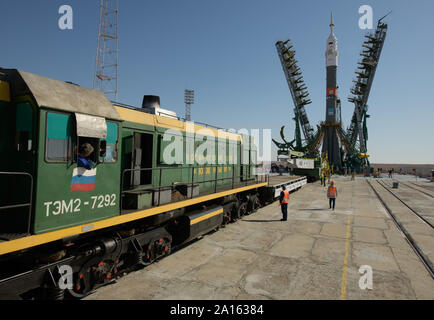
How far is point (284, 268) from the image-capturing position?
679 centimetres

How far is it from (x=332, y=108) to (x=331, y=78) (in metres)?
6.64

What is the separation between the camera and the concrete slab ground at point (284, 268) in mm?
5504

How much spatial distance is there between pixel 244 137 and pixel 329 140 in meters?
48.2

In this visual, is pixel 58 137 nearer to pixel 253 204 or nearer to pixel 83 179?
pixel 83 179

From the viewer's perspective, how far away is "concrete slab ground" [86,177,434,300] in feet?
18.1

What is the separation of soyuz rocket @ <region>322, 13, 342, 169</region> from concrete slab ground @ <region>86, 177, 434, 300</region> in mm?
48665

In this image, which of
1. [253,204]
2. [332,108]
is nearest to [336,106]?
[332,108]

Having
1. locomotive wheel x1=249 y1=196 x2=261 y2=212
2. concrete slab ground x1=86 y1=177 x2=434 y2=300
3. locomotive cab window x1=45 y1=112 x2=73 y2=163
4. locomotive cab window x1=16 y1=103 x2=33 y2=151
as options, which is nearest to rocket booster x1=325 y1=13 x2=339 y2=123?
locomotive wheel x1=249 y1=196 x2=261 y2=212

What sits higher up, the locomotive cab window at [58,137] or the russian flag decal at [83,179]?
the locomotive cab window at [58,137]

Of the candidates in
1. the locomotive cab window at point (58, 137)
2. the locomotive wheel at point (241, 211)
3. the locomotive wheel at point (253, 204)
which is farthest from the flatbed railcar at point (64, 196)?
the locomotive wheel at point (253, 204)

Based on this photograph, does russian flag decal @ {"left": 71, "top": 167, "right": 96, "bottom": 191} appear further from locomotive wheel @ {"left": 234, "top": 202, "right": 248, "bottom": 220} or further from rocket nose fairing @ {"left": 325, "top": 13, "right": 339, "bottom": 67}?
rocket nose fairing @ {"left": 325, "top": 13, "right": 339, "bottom": 67}

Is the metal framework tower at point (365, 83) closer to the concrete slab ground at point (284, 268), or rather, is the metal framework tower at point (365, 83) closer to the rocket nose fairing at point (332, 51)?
the rocket nose fairing at point (332, 51)

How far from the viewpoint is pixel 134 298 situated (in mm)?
5113
